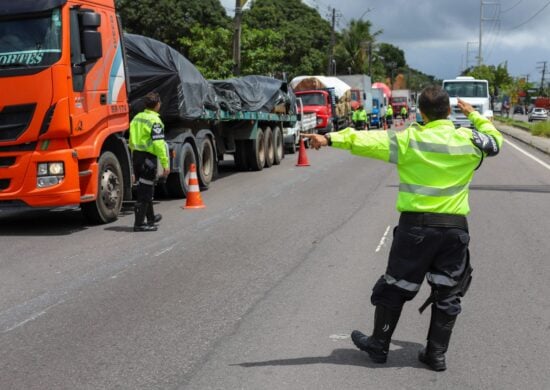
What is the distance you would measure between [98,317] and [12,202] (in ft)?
14.1

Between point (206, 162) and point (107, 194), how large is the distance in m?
4.49

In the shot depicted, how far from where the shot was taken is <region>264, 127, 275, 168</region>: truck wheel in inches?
775

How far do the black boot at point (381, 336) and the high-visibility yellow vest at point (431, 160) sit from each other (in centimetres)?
67

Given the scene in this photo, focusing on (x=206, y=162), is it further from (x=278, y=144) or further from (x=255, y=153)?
(x=278, y=144)

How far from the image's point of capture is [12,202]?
9.52m

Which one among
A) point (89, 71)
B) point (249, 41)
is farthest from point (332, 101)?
point (89, 71)

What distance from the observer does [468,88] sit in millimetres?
31969

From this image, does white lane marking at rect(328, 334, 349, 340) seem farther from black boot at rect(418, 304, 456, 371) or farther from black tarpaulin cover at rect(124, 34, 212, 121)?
black tarpaulin cover at rect(124, 34, 212, 121)

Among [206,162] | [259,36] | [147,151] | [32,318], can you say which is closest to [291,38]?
[259,36]

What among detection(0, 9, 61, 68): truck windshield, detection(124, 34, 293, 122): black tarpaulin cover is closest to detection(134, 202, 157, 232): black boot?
detection(0, 9, 61, 68): truck windshield

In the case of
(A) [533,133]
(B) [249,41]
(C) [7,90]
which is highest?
(B) [249,41]

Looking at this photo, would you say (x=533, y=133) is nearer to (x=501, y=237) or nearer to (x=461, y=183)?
(x=501, y=237)

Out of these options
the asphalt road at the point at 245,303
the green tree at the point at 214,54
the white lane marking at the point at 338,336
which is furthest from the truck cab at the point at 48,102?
the green tree at the point at 214,54

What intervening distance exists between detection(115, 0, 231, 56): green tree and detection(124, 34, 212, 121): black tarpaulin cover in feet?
126
